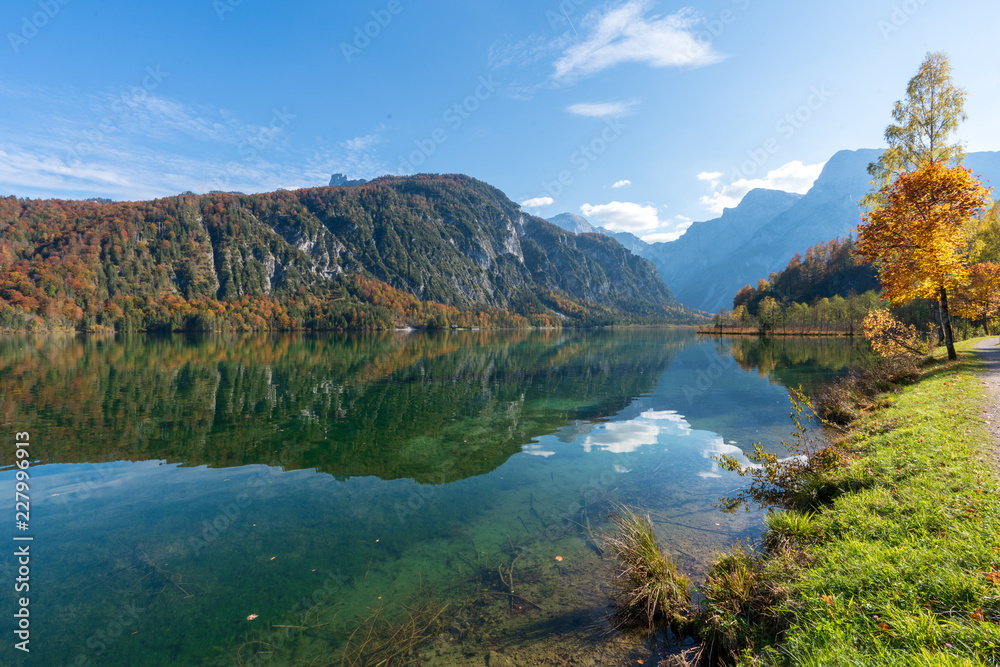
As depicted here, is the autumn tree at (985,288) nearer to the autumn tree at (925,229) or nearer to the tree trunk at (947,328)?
the tree trunk at (947,328)

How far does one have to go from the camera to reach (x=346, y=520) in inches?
436

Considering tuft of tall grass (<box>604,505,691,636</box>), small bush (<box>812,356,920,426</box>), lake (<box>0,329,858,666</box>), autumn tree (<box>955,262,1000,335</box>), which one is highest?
autumn tree (<box>955,262,1000,335</box>)

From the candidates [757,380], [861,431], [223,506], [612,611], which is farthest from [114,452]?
[757,380]

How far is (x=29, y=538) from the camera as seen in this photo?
10.1 metres

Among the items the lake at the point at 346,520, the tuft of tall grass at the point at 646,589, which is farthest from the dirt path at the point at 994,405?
the tuft of tall grass at the point at 646,589

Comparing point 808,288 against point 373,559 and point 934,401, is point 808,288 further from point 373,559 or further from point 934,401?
point 373,559

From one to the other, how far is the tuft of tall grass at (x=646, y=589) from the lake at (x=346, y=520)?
50 centimetres

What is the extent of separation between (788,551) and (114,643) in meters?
11.4

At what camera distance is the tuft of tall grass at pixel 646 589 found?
6645 mm

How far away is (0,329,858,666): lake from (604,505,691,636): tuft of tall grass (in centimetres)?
50

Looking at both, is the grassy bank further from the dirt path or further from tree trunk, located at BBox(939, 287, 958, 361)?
tree trunk, located at BBox(939, 287, 958, 361)

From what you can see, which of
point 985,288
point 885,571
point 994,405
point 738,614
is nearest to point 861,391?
point 994,405

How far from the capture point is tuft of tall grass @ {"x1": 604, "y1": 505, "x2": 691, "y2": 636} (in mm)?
6645

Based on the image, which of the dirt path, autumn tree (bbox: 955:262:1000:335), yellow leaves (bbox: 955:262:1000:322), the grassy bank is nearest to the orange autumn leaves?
the dirt path
